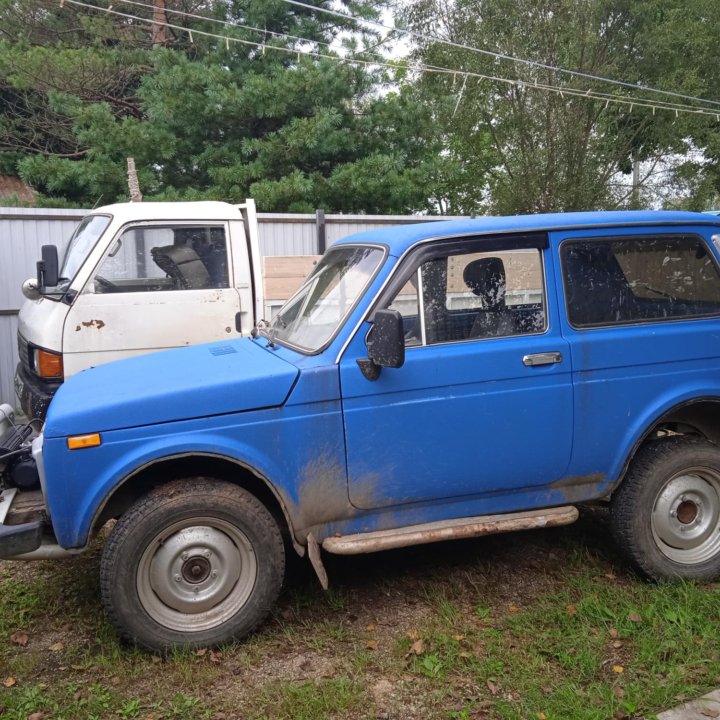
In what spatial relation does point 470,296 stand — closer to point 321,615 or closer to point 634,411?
point 634,411

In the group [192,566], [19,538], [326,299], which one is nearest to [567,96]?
[326,299]

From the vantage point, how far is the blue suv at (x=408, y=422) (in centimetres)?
349

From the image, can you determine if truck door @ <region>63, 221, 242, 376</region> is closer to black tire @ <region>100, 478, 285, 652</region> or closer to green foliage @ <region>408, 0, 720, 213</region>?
black tire @ <region>100, 478, 285, 652</region>

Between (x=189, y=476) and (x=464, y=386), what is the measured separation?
1520 mm

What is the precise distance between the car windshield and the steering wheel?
2.36 meters

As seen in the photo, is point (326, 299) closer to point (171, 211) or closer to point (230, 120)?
point (171, 211)

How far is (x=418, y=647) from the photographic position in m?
3.62

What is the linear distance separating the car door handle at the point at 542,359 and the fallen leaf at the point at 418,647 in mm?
1552

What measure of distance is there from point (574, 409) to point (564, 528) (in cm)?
149

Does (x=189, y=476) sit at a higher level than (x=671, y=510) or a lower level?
higher

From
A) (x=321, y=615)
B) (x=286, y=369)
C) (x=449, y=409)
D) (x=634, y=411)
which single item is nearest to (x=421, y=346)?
(x=449, y=409)

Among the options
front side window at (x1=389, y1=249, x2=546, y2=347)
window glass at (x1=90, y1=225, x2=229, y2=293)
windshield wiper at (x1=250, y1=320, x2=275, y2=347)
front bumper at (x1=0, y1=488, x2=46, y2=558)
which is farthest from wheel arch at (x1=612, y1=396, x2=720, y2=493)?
window glass at (x1=90, y1=225, x2=229, y2=293)

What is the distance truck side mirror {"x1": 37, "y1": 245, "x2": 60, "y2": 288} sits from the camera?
6.08 metres

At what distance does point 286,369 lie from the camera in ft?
11.9
